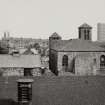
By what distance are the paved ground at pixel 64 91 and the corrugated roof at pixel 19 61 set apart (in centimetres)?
2343

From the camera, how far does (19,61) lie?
40688 mm

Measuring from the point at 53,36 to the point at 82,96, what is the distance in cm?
3618

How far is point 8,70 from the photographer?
3897cm

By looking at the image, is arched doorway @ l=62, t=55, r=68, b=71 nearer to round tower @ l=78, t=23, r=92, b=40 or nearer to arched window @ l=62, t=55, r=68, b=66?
arched window @ l=62, t=55, r=68, b=66

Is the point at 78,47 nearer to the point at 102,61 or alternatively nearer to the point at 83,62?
the point at 83,62

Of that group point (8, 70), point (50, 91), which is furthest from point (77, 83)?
point (8, 70)

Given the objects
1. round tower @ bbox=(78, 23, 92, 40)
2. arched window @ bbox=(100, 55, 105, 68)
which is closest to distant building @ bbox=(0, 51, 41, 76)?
arched window @ bbox=(100, 55, 105, 68)

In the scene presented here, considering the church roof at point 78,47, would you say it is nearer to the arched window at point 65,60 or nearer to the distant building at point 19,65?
the arched window at point 65,60

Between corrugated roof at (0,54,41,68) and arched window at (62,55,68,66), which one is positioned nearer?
corrugated roof at (0,54,41,68)

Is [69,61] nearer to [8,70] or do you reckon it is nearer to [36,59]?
[36,59]

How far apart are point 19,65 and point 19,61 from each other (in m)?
1.20

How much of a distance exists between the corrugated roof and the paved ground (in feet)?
76.9

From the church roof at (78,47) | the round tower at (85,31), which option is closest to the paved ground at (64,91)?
the church roof at (78,47)

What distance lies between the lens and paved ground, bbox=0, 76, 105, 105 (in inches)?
546
